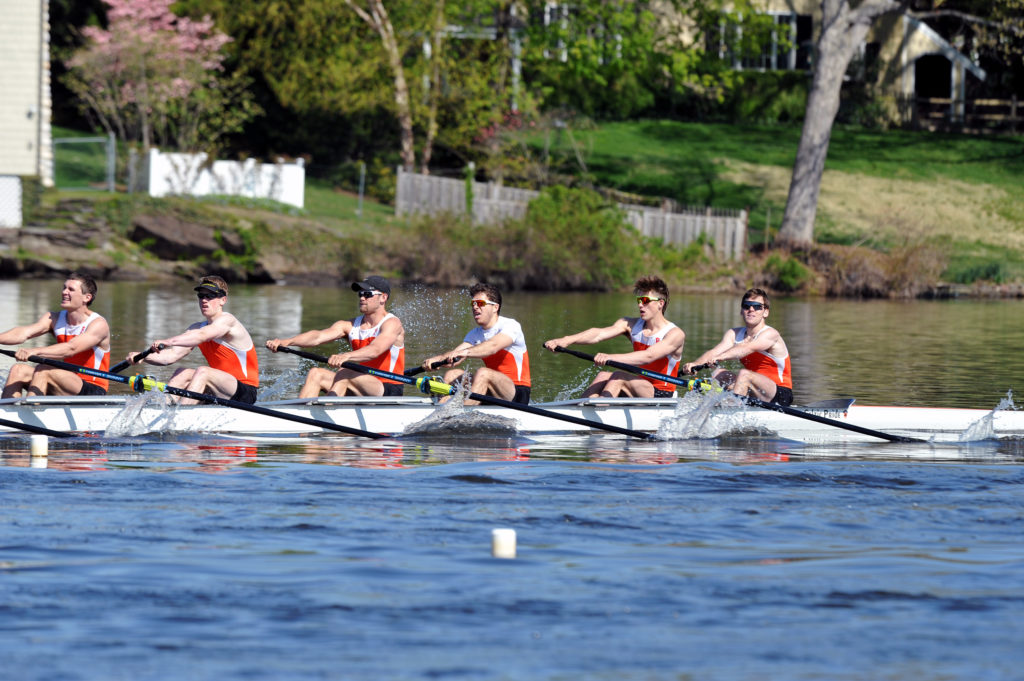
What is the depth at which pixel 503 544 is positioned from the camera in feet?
27.8

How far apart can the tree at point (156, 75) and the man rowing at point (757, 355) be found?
1068 inches

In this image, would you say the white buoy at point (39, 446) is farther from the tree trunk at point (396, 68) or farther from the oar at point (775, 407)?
the tree trunk at point (396, 68)

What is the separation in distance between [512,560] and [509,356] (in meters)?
5.19

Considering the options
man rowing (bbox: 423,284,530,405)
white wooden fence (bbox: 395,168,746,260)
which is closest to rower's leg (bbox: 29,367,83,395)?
man rowing (bbox: 423,284,530,405)

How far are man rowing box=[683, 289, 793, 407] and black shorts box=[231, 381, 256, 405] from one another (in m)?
3.81

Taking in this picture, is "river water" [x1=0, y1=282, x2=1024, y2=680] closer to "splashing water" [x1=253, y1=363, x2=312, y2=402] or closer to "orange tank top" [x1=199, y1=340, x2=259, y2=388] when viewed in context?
"orange tank top" [x1=199, y1=340, x2=259, y2=388]

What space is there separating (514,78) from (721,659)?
120ft

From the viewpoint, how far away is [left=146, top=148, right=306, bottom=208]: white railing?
1432 inches

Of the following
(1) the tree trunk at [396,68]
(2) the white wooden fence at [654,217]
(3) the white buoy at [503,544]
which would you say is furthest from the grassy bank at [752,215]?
(3) the white buoy at [503,544]

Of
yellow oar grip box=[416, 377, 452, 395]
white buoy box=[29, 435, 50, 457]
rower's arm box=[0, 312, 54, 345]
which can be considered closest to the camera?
white buoy box=[29, 435, 50, 457]

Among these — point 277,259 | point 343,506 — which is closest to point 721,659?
point 343,506

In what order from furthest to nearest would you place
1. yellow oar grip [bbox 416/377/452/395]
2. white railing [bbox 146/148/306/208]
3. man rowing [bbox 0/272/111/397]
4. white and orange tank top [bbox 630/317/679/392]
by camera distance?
white railing [bbox 146/148/306/208] < white and orange tank top [bbox 630/317/679/392] < man rowing [bbox 0/272/111/397] < yellow oar grip [bbox 416/377/452/395]

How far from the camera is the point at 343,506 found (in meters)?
10.0

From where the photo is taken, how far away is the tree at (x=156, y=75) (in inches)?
1516
